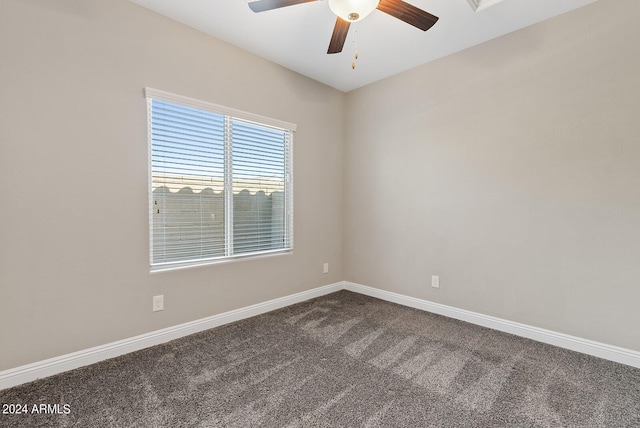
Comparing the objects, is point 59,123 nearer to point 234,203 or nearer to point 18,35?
point 18,35

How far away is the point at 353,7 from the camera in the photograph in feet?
5.45

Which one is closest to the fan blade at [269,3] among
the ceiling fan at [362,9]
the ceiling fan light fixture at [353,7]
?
the ceiling fan at [362,9]

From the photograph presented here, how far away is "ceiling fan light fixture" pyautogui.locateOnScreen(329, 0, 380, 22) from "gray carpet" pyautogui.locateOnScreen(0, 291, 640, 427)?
7.44ft

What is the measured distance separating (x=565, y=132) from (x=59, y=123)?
3.71 meters

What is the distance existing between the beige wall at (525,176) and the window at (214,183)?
127cm

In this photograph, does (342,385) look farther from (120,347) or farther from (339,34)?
(339,34)

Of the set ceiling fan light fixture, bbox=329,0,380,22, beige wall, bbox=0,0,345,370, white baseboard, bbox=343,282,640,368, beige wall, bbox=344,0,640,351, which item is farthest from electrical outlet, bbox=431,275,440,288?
ceiling fan light fixture, bbox=329,0,380,22

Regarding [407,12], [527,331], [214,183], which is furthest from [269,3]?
[527,331]

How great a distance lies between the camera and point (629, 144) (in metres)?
2.06

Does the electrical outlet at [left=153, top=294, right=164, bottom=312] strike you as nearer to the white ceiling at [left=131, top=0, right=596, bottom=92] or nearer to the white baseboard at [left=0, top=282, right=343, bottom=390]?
the white baseboard at [left=0, top=282, right=343, bottom=390]

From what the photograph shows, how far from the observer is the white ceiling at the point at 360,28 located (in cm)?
221

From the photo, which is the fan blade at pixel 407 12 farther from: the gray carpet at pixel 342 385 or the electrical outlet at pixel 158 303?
the electrical outlet at pixel 158 303

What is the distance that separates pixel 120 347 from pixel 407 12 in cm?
305

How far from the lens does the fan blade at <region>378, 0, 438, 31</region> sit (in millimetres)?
1720
